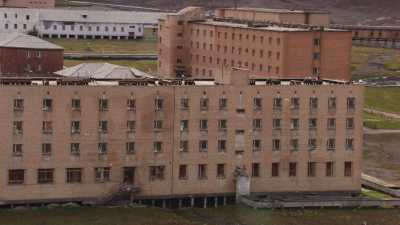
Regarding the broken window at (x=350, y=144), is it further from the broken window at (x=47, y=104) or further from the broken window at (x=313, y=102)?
the broken window at (x=47, y=104)

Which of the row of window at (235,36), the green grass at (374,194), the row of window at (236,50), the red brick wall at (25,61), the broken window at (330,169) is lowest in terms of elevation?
the green grass at (374,194)

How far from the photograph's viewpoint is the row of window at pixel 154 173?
73.6 metres

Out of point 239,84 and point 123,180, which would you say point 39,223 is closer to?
point 123,180

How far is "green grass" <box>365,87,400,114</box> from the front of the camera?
5338 inches

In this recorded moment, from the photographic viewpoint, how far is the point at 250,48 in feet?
426

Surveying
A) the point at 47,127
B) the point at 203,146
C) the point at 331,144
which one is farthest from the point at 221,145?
the point at 47,127

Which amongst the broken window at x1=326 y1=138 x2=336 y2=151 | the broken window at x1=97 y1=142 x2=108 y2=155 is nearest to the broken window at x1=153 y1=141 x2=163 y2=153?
the broken window at x1=97 y1=142 x2=108 y2=155

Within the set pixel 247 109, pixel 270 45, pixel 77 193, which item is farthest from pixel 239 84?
pixel 270 45

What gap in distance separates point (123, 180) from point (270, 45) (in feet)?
169

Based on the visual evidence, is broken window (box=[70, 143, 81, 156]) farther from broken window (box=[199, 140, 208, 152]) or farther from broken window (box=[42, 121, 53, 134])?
broken window (box=[199, 140, 208, 152])

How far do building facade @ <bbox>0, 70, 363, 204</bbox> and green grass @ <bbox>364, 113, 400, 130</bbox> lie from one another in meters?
36.0

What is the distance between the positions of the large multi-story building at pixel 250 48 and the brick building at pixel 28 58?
18.0 meters

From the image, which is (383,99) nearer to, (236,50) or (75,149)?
(236,50)

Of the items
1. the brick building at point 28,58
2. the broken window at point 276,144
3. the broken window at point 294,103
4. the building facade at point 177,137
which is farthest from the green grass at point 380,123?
the broken window at point 276,144
